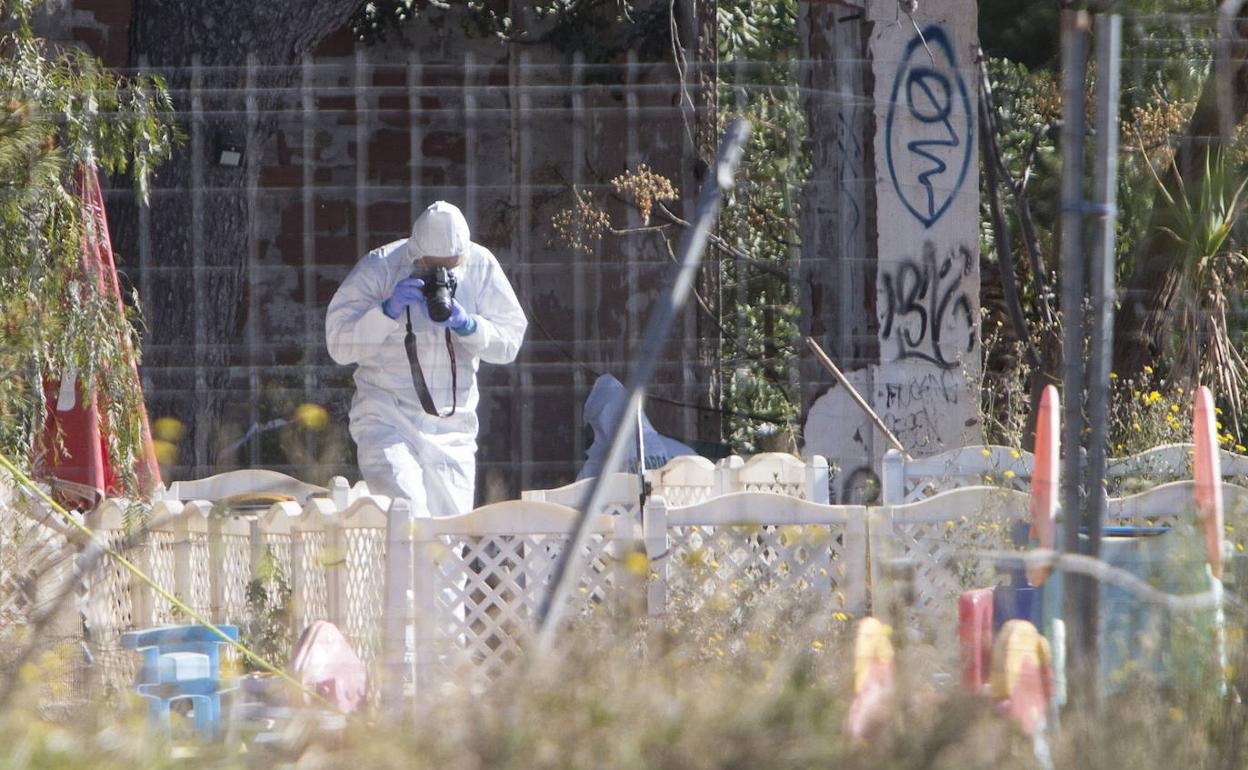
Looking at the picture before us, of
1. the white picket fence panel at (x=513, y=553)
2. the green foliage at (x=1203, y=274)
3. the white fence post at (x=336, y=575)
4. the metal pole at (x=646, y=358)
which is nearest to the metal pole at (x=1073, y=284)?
the metal pole at (x=646, y=358)

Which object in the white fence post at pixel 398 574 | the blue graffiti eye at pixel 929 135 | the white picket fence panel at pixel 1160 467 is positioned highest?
the blue graffiti eye at pixel 929 135

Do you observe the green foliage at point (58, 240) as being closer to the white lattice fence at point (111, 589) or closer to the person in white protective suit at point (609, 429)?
the white lattice fence at point (111, 589)

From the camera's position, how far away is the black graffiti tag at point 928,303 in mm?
6539

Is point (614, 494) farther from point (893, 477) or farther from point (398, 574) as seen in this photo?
point (398, 574)

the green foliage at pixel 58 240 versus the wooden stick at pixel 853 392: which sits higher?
the green foliage at pixel 58 240

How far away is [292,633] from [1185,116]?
5360 mm

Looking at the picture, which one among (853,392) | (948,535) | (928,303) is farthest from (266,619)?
(928,303)

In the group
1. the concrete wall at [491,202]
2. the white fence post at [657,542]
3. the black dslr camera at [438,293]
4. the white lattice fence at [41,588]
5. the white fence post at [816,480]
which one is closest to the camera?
the white lattice fence at [41,588]

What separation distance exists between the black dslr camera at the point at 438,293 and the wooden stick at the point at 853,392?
52.1 inches

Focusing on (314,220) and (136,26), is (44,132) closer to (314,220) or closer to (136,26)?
(136,26)

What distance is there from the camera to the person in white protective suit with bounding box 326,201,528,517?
6398 millimetres

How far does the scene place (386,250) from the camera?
662 centimetres

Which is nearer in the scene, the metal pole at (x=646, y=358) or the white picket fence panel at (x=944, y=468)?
the metal pole at (x=646, y=358)

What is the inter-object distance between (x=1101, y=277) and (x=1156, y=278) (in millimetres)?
4897
